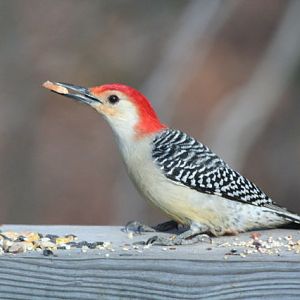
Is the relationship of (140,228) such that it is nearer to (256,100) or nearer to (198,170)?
(198,170)

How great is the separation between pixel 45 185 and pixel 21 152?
0.63 m

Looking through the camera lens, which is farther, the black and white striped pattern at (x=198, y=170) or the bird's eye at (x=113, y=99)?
the bird's eye at (x=113, y=99)

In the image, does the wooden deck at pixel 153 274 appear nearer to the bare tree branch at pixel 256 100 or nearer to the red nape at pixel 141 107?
the red nape at pixel 141 107

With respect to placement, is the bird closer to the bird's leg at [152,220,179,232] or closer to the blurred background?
the bird's leg at [152,220,179,232]

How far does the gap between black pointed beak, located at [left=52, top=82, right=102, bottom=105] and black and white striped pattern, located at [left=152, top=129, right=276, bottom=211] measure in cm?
45

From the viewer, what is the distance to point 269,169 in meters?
13.8

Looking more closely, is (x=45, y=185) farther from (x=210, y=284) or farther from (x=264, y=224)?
(x=210, y=284)

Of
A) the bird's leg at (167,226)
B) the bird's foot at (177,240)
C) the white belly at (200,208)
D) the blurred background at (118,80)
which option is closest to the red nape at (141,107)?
the white belly at (200,208)

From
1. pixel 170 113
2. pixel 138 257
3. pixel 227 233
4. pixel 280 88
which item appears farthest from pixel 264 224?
pixel 280 88

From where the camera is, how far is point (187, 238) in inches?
225

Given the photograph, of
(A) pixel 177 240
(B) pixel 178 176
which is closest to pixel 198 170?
(B) pixel 178 176

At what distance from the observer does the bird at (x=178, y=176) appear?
5.96m

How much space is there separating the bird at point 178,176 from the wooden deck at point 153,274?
94 cm

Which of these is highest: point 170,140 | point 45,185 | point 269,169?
point 170,140
